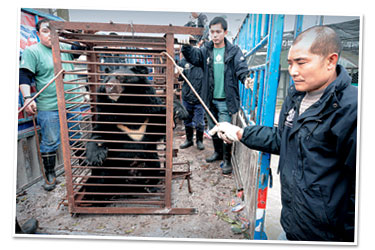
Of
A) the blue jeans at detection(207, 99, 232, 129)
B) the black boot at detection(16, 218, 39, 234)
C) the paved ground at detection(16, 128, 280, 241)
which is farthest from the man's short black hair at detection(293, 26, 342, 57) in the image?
the black boot at detection(16, 218, 39, 234)

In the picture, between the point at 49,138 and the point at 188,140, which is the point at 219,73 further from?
the point at 49,138

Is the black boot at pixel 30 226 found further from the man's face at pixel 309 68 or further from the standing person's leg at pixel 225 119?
the man's face at pixel 309 68

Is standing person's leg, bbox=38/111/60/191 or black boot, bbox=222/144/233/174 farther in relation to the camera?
black boot, bbox=222/144/233/174

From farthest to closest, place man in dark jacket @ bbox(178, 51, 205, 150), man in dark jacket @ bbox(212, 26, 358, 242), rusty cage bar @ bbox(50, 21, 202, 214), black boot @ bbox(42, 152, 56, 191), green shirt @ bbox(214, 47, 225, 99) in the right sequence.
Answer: man in dark jacket @ bbox(178, 51, 205, 150) < green shirt @ bbox(214, 47, 225, 99) < black boot @ bbox(42, 152, 56, 191) < rusty cage bar @ bbox(50, 21, 202, 214) < man in dark jacket @ bbox(212, 26, 358, 242)

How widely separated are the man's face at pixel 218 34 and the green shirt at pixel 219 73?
89 mm

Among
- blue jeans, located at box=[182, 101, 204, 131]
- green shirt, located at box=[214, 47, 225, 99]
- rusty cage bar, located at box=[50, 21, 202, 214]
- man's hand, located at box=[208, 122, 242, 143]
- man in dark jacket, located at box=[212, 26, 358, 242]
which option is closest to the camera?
man in dark jacket, located at box=[212, 26, 358, 242]

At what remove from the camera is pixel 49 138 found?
3094 mm

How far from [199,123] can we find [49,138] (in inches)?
109

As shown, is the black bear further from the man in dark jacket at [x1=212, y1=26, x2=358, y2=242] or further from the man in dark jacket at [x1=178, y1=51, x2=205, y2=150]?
the man in dark jacket at [x1=178, y1=51, x2=205, y2=150]

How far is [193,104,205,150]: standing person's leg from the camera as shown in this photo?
15.6 feet

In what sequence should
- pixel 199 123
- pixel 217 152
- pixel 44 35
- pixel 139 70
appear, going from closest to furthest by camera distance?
pixel 139 70 → pixel 44 35 → pixel 217 152 → pixel 199 123

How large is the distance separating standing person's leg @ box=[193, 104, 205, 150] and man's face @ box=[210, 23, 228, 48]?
1.68m

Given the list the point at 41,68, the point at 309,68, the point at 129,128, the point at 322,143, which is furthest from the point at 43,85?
the point at 322,143

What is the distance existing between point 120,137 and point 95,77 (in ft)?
2.91
